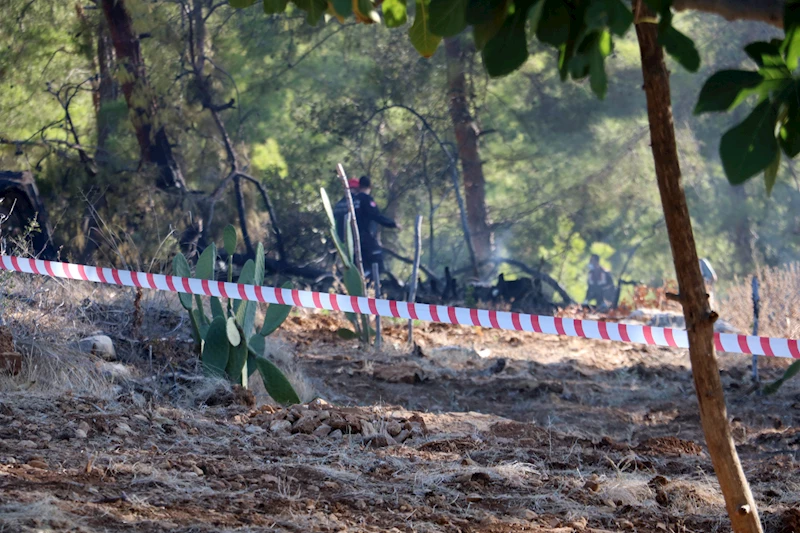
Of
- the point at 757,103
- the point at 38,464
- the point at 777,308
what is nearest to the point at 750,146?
the point at 757,103

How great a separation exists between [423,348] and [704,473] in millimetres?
5392

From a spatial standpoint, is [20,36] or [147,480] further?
[20,36]

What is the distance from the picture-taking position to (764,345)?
5.28 metres

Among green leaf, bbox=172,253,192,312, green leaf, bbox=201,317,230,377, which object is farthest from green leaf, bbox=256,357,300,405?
green leaf, bbox=172,253,192,312

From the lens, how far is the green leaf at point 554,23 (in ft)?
6.46

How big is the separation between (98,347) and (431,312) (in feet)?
7.55

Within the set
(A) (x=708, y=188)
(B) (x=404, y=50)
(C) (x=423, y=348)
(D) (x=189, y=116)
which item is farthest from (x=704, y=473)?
(A) (x=708, y=188)

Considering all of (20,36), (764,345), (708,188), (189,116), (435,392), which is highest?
(20,36)

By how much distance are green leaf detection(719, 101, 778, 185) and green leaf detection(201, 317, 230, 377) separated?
456 centimetres

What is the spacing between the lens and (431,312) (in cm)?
568

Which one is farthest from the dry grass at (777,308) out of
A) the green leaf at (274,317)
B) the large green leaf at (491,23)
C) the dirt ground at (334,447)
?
the large green leaf at (491,23)

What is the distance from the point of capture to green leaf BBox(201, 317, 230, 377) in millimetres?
5793

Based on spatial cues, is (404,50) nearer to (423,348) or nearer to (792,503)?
(423,348)

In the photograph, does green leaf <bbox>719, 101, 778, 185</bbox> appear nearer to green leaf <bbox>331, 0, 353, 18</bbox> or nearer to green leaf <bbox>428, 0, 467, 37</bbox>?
green leaf <bbox>428, 0, 467, 37</bbox>
